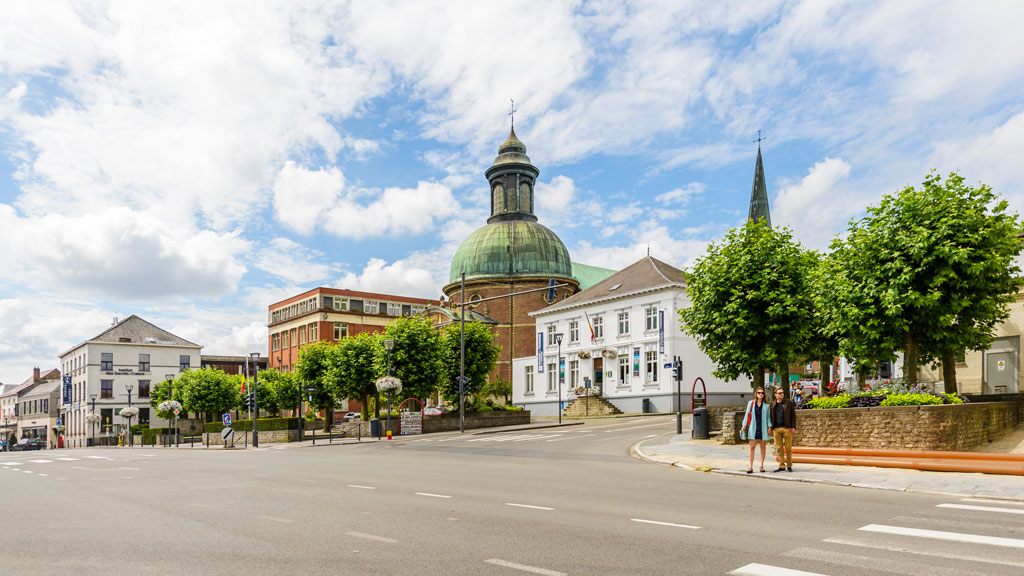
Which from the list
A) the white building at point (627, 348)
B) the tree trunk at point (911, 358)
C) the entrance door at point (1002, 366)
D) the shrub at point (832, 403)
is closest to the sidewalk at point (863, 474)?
the shrub at point (832, 403)

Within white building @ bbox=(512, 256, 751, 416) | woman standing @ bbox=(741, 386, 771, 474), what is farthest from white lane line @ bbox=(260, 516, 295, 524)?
white building @ bbox=(512, 256, 751, 416)

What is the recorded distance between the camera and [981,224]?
2162 cm

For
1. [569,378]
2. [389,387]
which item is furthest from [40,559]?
[569,378]

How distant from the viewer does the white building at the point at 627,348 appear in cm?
5153

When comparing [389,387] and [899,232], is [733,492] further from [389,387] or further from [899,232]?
[389,387]

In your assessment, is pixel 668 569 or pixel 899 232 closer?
pixel 668 569

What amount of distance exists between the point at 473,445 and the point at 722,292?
10872mm

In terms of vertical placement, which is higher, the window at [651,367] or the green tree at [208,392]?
the window at [651,367]

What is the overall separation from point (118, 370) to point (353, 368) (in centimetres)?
5531

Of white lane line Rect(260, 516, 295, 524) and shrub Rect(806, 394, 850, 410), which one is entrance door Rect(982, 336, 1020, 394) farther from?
white lane line Rect(260, 516, 295, 524)

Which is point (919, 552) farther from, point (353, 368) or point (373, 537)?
point (353, 368)

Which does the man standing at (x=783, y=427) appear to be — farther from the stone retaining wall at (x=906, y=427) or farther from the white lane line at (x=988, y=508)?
the white lane line at (x=988, y=508)

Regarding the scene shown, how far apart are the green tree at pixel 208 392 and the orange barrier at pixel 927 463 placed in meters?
61.7

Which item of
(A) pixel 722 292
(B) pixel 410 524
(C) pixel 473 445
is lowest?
(C) pixel 473 445
